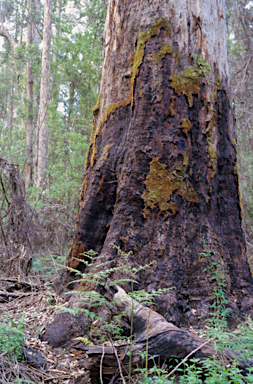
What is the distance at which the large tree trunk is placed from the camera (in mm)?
3070

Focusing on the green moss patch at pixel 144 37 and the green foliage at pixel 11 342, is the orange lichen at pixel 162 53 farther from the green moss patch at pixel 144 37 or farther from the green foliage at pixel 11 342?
the green foliage at pixel 11 342

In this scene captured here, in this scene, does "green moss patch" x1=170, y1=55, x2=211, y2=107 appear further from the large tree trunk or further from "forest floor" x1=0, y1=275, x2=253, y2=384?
"forest floor" x1=0, y1=275, x2=253, y2=384

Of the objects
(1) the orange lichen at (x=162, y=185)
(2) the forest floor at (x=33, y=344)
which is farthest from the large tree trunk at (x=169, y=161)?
(2) the forest floor at (x=33, y=344)

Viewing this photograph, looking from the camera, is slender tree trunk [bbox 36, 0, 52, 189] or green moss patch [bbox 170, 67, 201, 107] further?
slender tree trunk [bbox 36, 0, 52, 189]

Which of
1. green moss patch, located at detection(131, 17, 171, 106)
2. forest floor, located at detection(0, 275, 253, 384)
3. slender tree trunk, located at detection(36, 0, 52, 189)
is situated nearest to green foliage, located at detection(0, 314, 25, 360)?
forest floor, located at detection(0, 275, 253, 384)

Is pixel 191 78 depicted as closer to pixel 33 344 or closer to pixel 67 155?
pixel 33 344

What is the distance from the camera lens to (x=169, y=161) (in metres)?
3.19

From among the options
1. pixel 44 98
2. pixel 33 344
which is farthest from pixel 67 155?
pixel 33 344

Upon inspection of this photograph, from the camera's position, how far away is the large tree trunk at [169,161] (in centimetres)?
307

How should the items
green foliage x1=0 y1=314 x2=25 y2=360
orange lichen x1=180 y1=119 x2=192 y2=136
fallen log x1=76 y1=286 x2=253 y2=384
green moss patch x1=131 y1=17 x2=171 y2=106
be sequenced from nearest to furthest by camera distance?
fallen log x1=76 y1=286 x2=253 y2=384 → green foliage x1=0 y1=314 x2=25 y2=360 → orange lichen x1=180 y1=119 x2=192 y2=136 → green moss patch x1=131 y1=17 x2=171 y2=106

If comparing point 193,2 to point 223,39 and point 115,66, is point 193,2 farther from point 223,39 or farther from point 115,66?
point 115,66

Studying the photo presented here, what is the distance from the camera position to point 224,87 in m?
3.79

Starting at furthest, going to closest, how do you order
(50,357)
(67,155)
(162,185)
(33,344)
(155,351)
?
1. (67,155)
2. (162,185)
3. (33,344)
4. (50,357)
5. (155,351)

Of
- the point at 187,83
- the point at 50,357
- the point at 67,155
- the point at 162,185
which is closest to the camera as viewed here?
the point at 50,357
